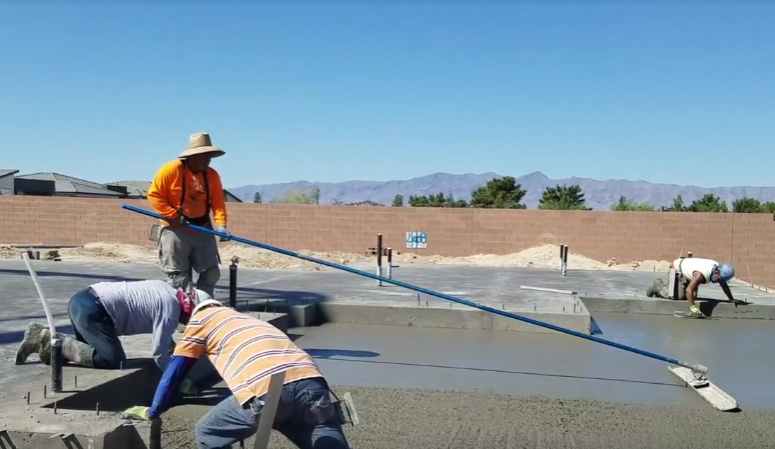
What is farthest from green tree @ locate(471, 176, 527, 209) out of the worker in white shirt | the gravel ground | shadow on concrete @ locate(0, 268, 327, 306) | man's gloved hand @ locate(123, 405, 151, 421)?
man's gloved hand @ locate(123, 405, 151, 421)

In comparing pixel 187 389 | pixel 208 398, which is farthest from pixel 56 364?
pixel 208 398

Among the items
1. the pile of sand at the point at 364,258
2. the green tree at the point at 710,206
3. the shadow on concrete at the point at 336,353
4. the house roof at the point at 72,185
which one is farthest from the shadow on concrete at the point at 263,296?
the green tree at the point at 710,206

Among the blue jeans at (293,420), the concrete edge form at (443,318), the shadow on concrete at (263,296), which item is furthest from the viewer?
the shadow on concrete at (263,296)

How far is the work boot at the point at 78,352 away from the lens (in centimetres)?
496

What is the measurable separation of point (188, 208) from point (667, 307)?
7.41m

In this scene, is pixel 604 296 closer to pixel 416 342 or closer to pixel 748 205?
pixel 416 342

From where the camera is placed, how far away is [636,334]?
878cm

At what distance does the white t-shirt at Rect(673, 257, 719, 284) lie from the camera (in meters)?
9.92

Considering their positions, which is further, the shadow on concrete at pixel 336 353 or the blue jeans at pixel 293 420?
the shadow on concrete at pixel 336 353

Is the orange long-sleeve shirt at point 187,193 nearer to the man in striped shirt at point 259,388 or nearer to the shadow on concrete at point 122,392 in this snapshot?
the shadow on concrete at point 122,392

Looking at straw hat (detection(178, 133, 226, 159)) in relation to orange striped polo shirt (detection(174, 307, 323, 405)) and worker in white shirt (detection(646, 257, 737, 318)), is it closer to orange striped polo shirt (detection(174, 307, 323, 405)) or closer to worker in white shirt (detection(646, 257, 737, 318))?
orange striped polo shirt (detection(174, 307, 323, 405))

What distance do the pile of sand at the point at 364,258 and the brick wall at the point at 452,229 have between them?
0.33m

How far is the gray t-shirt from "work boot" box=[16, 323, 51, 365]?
20.7 inches

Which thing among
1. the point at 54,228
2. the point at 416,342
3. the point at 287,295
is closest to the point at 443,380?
the point at 416,342
